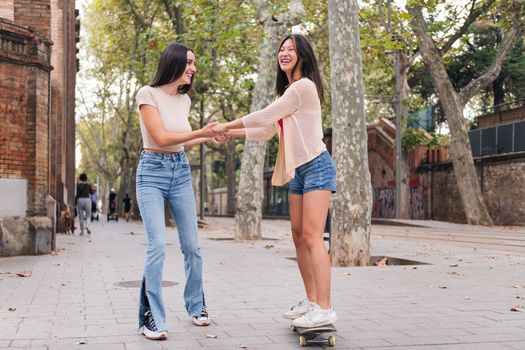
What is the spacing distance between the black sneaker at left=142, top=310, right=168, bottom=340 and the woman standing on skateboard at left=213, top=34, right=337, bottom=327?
2.97 ft

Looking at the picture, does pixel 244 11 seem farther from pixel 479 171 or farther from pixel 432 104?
pixel 432 104

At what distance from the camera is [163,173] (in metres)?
5.05

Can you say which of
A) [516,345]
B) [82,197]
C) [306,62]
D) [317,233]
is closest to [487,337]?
[516,345]

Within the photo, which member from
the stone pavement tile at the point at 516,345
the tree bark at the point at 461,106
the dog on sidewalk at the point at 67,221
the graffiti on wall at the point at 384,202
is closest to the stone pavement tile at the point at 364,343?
the stone pavement tile at the point at 516,345

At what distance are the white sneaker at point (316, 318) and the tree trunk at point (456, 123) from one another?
22193mm

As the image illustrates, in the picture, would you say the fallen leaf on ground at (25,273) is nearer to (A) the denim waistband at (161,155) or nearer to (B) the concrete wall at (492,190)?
(A) the denim waistband at (161,155)

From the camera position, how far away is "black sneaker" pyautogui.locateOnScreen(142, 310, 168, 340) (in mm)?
4742

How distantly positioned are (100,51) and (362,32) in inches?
664

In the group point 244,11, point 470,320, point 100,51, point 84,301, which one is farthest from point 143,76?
point 470,320

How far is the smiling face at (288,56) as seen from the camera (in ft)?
16.1

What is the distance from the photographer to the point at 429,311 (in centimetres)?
595

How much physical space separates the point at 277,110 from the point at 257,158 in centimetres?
1224

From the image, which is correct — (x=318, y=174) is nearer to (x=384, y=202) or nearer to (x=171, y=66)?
(x=171, y=66)

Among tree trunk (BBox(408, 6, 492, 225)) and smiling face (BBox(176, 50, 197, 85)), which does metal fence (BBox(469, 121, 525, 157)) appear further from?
smiling face (BBox(176, 50, 197, 85))
